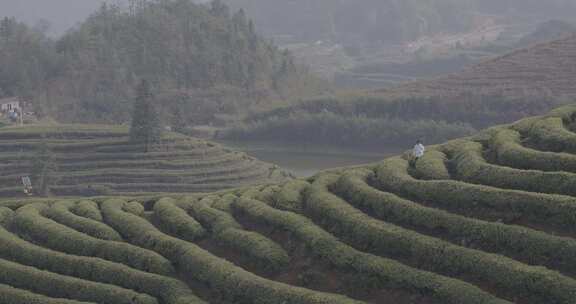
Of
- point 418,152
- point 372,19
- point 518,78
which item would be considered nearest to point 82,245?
point 418,152

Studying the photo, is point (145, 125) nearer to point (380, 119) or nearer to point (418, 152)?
point (380, 119)

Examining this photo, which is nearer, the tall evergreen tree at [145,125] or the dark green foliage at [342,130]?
the tall evergreen tree at [145,125]

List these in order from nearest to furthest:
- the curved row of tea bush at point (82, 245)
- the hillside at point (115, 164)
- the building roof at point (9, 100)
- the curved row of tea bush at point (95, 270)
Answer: the curved row of tea bush at point (95, 270) < the curved row of tea bush at point (82, 245) < the hillside at point (115, 164) < the building roof at point (9, 100)

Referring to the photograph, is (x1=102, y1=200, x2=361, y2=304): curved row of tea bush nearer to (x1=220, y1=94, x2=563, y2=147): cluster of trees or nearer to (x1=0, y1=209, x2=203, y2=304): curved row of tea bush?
(x1=0, y1=209, x2=203, y2=304): curved row of tea bush

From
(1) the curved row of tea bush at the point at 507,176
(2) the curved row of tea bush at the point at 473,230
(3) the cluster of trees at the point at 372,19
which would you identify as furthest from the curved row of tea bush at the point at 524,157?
(3) the cluster of trees at the point at 372,19

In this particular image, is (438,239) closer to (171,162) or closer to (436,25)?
(171,162)

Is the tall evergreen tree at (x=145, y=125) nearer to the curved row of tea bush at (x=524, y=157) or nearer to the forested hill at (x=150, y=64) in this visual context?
the forested hill at (x=150, y=64)

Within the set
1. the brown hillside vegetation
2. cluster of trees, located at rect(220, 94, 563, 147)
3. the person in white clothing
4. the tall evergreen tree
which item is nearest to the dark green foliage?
cluster of trees, located at rect(220, 94, 563, 147)
